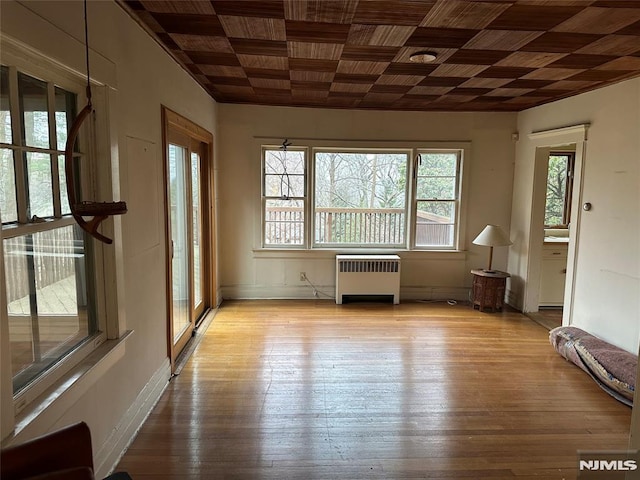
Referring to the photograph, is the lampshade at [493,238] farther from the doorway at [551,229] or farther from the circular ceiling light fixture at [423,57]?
the circular ceiling light fixture at [423,57]

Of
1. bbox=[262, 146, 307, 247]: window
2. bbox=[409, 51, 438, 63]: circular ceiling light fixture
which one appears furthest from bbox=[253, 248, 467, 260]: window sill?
bbox=[409, 51, 438, 63]: circular ceiling light fixture

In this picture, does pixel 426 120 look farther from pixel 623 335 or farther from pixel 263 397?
pixel 263 397

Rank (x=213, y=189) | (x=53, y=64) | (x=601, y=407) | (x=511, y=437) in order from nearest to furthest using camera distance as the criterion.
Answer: (x=53, y=64) < (x=511, y=437) < (x=601, y=407) < (x=213, y=189)

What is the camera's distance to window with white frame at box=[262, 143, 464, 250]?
537cm

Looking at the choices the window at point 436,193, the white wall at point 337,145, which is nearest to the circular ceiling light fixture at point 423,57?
the white wall at point 337,145

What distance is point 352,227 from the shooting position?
5.52 m

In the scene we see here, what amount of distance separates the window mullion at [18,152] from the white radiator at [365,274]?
13.1 feet

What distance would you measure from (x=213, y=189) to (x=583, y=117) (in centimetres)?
399

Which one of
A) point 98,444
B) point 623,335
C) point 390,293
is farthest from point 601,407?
point 98,444

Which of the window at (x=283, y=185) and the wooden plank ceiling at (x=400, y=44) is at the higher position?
the wooden plank ceiling at (x=400, y=44)

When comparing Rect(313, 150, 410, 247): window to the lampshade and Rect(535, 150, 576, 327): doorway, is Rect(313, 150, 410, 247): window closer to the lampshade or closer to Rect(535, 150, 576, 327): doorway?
the lampshade

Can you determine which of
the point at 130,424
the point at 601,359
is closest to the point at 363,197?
the point at 601,359

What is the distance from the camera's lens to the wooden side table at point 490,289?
16.4ft

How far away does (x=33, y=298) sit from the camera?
1.63 meters
